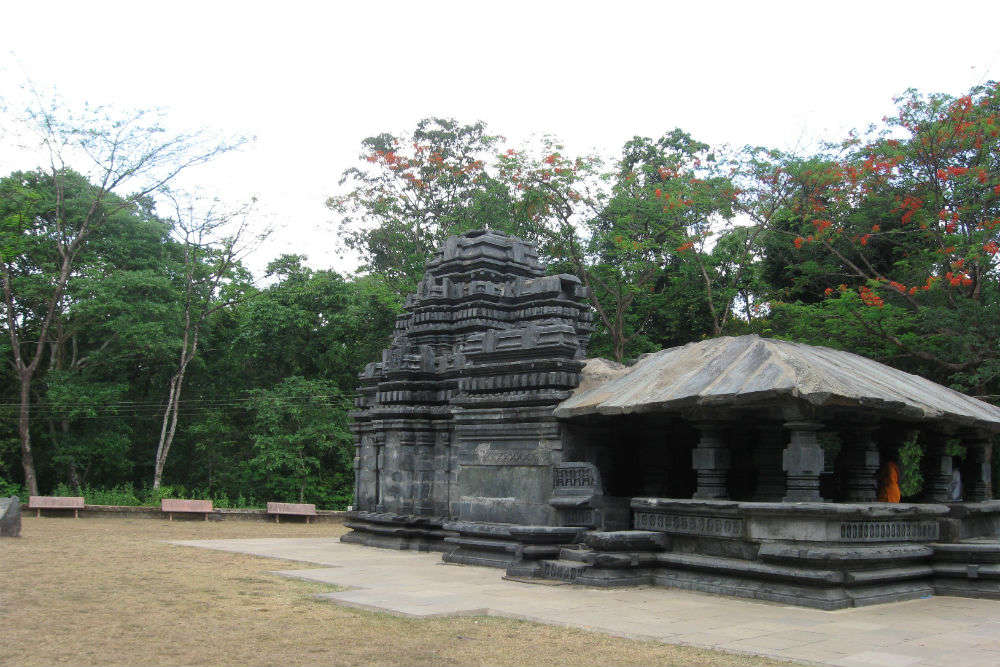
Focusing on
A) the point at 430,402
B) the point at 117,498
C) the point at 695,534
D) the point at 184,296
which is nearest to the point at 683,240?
the point at 430,402

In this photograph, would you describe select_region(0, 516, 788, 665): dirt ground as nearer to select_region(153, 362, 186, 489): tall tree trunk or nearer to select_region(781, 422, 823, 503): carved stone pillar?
select_region(781, 422, 823, 503): carved stone pillar

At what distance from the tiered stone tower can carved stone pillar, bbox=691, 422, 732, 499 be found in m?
2.39

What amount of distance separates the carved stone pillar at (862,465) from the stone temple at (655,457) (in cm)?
3

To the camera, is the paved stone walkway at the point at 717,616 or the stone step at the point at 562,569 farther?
the stone step at the point at 562,569

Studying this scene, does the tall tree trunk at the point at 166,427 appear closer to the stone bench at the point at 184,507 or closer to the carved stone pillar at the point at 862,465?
the stone bench at the point at 184,507

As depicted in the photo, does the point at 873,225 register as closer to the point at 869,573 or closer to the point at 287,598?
the point at 869,573

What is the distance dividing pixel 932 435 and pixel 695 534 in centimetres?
437

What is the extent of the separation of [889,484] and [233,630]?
352 inches

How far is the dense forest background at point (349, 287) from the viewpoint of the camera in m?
20.8

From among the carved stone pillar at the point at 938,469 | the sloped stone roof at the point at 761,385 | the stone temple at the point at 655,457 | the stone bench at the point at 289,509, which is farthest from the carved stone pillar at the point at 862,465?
the stone bench at the point at 289,509

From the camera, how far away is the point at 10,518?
51.1ft

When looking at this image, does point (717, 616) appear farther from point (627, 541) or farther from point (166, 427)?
point (166, 427)

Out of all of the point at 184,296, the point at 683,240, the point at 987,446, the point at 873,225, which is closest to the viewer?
the point at 987,446

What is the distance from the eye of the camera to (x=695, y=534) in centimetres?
1027
